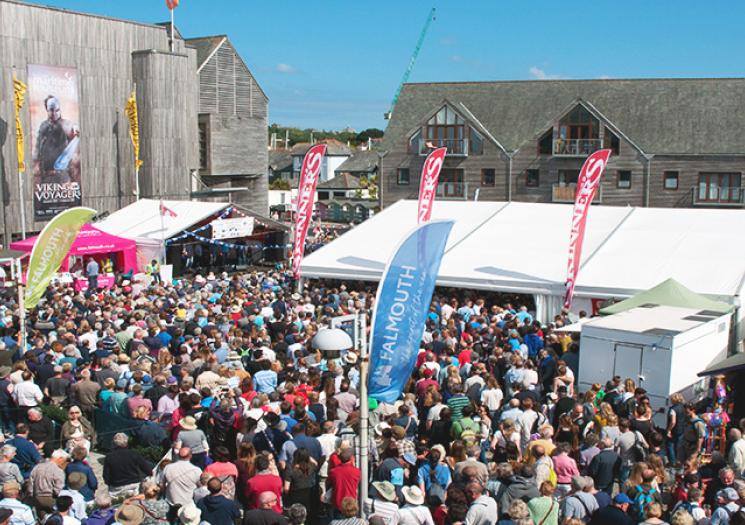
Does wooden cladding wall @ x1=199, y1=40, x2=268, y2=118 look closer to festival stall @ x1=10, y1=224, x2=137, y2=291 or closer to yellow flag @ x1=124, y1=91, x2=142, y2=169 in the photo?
yellow flag @ x1=124, y1=91, x2=142, y2=169

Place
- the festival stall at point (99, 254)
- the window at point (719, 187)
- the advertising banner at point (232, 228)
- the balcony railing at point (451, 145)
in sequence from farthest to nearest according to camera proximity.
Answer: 1. the balcony railing at point (451, 145)
2. the window at point (719, 187)
3. the advertising banner at point (232, 228)
4. the festival stall at point (99, 254)

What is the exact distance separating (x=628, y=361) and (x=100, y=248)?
16.4 m

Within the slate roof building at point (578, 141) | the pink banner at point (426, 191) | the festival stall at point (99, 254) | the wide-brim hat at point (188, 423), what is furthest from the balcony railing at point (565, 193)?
the wide-brim hat at point (188, 423)

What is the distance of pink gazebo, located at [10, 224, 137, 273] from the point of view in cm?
2302

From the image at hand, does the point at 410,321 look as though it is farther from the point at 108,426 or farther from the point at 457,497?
the point at 108,426

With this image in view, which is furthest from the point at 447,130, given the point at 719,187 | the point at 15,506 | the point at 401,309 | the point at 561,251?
the point at 15,506

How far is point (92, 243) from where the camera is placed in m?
23.4

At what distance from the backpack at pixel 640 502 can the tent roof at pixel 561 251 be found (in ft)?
31.1

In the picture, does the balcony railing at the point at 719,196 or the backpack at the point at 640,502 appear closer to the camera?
the backpack at the point at 640,502

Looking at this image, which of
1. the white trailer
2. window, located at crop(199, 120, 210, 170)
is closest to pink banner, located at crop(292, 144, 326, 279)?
the white trailer

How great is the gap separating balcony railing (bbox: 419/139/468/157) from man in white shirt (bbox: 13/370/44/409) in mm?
33118

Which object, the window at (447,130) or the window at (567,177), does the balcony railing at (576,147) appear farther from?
the window at (447,130)

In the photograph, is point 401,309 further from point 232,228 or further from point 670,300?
point 232,228

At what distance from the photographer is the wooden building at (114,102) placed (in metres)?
29.4
